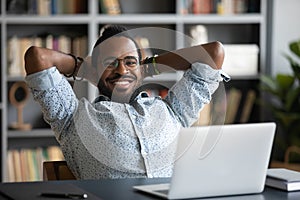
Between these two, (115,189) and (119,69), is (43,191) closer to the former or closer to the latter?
(115,189)

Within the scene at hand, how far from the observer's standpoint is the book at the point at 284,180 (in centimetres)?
188

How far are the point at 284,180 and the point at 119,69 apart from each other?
0.67 meters

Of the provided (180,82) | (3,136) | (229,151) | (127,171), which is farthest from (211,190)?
(3,136)

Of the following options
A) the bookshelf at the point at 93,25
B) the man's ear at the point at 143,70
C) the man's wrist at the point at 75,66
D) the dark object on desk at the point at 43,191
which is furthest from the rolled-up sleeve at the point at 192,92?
the bookshelf at the point at 93,25

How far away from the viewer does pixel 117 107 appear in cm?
228

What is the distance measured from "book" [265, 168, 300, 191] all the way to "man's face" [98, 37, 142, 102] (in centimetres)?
55

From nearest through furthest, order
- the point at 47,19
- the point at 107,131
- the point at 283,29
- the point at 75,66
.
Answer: the point at 107,131 → the point at 75,66 → the point at 47,19 → the point at 283,29

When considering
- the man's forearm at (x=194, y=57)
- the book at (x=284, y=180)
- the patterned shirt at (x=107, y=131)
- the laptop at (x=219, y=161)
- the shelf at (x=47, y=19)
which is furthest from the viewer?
the shelf at (x=47, y=19)

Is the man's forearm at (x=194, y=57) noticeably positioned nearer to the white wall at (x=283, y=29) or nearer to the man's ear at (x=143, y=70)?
the man's ear at (x=143, y=70)

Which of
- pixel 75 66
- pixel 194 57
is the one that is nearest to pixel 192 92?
pixel 194 57

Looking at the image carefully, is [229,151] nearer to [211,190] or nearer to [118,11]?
[211,190]

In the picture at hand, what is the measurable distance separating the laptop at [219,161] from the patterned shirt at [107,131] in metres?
0.40

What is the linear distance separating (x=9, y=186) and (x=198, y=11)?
9.53 feet

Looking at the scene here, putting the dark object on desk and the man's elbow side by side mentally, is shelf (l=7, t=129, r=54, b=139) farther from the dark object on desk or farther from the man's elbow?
the dark object on desk
